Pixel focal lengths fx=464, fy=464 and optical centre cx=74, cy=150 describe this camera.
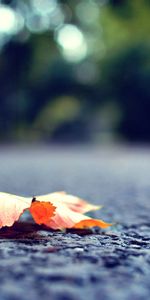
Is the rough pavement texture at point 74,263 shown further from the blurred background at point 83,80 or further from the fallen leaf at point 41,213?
the blurred background at point 83,80

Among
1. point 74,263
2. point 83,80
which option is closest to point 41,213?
point 74,263

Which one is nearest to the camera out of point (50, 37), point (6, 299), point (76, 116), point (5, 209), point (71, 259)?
point (6, 299)

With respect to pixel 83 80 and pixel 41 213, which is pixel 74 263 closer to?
pixel 41 213

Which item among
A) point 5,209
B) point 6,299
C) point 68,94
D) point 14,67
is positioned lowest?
point 6,299

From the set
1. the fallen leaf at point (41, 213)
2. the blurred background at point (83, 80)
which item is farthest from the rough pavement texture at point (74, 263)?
the blurred background at point (83, 80)

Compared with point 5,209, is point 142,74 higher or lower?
higher

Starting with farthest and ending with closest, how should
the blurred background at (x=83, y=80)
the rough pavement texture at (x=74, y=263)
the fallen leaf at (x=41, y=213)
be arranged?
the blurred background at (x=83, y=80) → the fallen leaf at (x=41, y=213) → the rough pavement texture at (x=74, y=263)

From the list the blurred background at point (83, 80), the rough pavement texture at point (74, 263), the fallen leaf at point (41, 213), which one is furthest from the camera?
the blurred background at point (83, 80)

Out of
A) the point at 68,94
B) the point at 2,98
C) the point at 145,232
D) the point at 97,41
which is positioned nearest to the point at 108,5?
the point at 97,41

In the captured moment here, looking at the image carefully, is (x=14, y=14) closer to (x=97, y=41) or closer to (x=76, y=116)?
(x=97, y=41)
